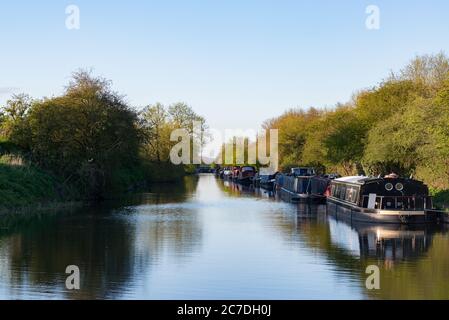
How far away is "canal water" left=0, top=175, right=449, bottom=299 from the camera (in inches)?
645

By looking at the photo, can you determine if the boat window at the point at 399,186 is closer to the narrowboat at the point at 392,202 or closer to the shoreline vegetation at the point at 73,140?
the narrowboat at the point at 392,202

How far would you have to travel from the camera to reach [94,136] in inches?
1742

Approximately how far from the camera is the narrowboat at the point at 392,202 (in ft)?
98.6

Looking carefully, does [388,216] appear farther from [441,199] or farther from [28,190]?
[28,190]

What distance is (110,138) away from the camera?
44656 mm

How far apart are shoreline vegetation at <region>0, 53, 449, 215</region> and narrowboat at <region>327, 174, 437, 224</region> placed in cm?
260

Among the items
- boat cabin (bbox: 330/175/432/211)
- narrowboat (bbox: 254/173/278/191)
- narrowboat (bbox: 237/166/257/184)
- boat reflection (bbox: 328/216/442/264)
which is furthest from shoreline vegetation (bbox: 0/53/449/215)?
narrowboat (bbox: 237/166/257/184)

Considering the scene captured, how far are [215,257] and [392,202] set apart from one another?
40.9 feet

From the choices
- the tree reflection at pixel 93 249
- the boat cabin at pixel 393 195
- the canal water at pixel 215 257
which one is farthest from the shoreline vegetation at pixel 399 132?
the tree reflection at pixel 93 249

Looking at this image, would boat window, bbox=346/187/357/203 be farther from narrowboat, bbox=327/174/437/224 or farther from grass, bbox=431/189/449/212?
grass, bbox=431/189/449/212

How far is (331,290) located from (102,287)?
5.43 metres

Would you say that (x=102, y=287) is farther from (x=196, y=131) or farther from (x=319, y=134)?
(x=196, y=131)

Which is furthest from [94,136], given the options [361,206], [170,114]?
[170,114]

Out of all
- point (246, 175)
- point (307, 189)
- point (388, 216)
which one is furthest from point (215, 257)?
point (246, 175)
